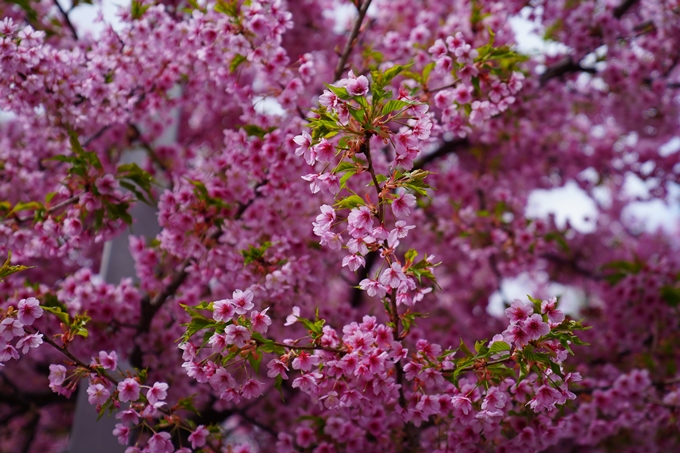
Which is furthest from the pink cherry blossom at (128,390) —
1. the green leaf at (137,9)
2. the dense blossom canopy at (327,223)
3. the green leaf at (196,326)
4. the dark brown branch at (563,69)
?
the dark brown branch at (563,69)

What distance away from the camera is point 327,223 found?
267 cm

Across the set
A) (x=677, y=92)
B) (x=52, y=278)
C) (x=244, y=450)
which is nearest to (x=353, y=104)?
(x=244, y=450)

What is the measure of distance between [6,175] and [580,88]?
7.08 m

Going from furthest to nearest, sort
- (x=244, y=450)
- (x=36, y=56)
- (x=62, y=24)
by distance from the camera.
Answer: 1. (x=62, y=24)
2. (x=36, y=56)
3. (x=244, y=450)

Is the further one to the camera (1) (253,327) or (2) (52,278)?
(2) (52,278)

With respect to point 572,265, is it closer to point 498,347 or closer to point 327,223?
point 498,347

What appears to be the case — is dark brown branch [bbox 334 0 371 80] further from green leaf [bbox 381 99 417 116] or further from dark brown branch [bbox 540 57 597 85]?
dark brown branch [bbox 540 57 597 85]

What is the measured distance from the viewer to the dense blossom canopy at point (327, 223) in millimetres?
2775

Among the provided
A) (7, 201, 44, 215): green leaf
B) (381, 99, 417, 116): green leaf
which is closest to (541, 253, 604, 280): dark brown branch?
(381, 99, 417, 116): green leaf

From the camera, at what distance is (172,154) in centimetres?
632

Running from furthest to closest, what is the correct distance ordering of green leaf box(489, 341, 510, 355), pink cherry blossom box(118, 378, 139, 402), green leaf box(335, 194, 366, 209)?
1. pink cherry blossom box(118, 378, 139, 402)
2. green leaf box(489, 341, 510, 355)
3. green leaf box(335, 194, 366, 209)

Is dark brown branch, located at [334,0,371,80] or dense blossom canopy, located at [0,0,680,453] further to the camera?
dark brown branch, located at [334,0,371,80]

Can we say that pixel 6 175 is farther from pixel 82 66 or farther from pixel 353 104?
pixel 353 104

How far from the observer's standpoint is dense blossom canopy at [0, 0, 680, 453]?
278cm
